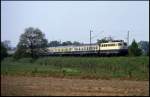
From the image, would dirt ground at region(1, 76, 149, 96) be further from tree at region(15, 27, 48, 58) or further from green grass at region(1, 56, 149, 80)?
tree at region(15, 27, 48, 58)

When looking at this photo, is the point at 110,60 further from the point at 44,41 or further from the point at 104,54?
the point at 44,41

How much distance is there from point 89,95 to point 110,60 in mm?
37273

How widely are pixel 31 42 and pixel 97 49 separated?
13.7 m

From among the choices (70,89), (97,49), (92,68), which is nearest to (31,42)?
(97,49)

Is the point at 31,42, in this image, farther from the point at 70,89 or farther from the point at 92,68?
the point at 70,89

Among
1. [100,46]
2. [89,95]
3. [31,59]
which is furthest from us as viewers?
[31,59]

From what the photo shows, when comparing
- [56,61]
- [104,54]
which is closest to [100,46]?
[104,54]

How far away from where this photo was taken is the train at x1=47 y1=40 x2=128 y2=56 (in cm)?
6616

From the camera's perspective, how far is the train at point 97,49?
66.2 metres

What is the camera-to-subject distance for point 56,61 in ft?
237

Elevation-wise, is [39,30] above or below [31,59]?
above

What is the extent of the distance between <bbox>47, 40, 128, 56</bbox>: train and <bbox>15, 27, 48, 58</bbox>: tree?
230 inches

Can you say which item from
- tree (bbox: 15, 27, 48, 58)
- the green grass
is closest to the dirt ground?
the green grass

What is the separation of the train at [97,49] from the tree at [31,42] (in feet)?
19.2
